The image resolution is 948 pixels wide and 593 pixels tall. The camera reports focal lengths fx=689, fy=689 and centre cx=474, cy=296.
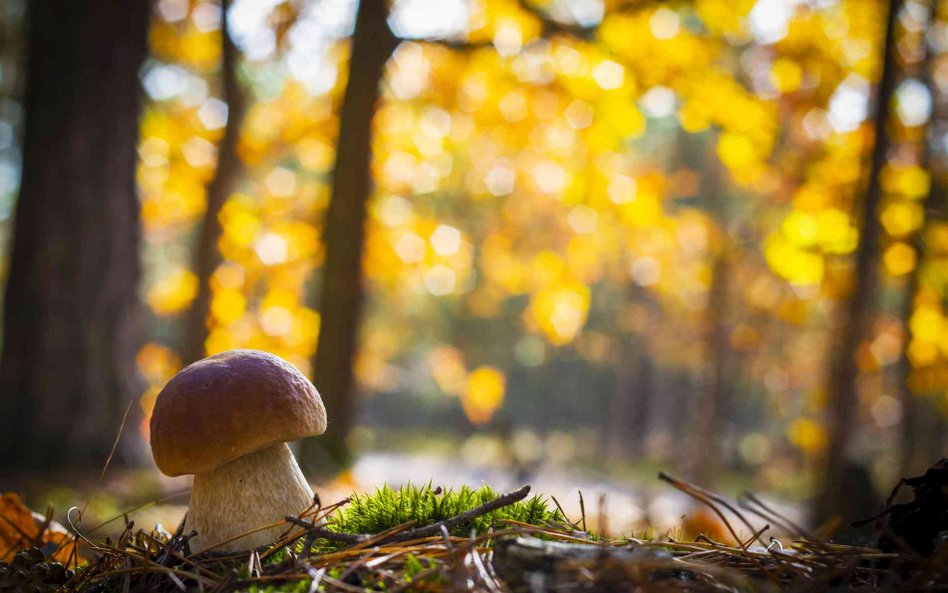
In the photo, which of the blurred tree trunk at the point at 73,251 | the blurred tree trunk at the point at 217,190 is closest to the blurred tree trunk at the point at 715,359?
the blurred tree trunk at the point at 217,190

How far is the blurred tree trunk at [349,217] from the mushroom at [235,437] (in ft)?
13.4

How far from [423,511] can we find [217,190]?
6627 mm

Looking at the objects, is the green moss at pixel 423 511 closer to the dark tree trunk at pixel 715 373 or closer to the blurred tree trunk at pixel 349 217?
the blurred tree trunk at pixel 349 217

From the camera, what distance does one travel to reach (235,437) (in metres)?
1.41

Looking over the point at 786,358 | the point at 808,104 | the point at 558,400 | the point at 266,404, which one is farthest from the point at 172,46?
the point at 558,400

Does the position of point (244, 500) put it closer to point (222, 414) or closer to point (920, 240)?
point (222, 414)

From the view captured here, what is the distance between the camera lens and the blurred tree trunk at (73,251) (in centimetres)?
470

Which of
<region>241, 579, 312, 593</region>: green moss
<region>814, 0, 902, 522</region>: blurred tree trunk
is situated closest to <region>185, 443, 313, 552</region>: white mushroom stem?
<region>241, 579, 312, 593</region>: green moss

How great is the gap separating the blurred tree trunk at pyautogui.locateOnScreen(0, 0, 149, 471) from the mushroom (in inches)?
152

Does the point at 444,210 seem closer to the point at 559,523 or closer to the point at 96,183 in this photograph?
the point at 96,183

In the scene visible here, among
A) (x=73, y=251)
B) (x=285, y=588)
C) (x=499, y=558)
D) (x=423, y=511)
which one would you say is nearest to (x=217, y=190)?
(x=73, y=251)

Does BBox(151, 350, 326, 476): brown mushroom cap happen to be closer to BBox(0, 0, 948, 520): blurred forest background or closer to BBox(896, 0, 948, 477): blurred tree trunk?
BBox(0, 0, 948, 520): blurred forest background

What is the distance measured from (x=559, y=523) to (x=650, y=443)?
3238cm

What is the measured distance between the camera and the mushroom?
1.41 metres
